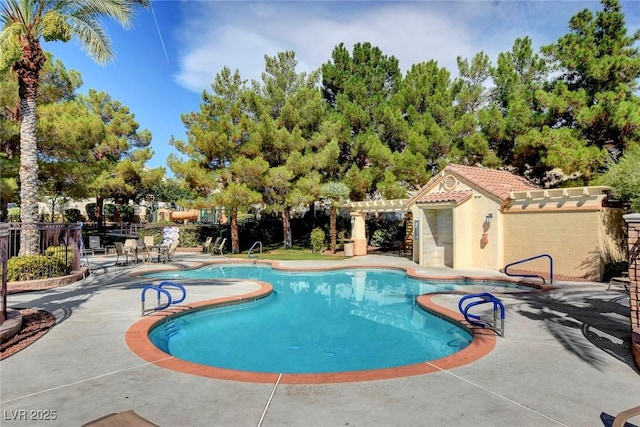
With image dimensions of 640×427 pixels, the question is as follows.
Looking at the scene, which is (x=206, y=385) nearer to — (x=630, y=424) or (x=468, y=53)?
(x=630, y=424)

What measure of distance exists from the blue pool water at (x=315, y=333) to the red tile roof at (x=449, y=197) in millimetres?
4714

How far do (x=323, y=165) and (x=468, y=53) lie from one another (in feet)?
46.4

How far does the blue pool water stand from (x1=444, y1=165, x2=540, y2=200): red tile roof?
16.3 ft

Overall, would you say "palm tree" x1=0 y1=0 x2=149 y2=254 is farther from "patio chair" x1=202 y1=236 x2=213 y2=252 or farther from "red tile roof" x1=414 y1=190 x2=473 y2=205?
"red tile roof" x1=414 y1=190 x2=473 y2=205

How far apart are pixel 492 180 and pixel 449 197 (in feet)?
7.65

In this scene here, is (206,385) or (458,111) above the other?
(458,111)

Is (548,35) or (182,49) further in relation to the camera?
(548,35)

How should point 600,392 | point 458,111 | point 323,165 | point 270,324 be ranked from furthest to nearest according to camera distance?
1. point 458,111
2. point 323,165
3. point 270,324
4. point 600,392

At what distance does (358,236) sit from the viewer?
951 inches

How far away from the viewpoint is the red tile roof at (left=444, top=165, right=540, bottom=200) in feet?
55.9

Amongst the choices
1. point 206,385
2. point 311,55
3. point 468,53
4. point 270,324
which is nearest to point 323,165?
point 311,55

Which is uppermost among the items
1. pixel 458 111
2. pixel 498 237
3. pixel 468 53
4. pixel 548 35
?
pixel 468 53

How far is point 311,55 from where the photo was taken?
30.0m

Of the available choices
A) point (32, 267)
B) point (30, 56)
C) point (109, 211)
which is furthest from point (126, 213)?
point (32, 267)
